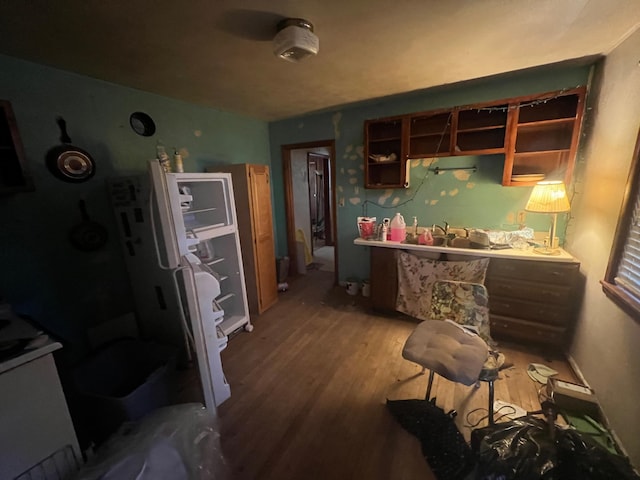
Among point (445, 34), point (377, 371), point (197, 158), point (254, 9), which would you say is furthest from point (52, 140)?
point (377, 371)

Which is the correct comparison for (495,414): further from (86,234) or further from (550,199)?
(86,234)

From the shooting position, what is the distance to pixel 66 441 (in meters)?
1.08

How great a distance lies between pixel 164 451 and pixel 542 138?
11.2ft

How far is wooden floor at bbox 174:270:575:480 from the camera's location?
1393 mm

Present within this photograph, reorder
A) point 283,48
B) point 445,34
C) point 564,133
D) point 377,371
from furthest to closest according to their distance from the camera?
point 564,133 → point 377,371 → point 445,34 → point 283,48

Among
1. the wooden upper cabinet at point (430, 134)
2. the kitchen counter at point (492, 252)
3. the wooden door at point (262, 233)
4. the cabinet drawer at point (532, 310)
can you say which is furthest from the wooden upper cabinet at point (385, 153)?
the cabinet drawer at point (532, 310)

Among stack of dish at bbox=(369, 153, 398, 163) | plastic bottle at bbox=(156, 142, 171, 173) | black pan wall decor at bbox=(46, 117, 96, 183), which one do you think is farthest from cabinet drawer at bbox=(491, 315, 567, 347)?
black pan wall decor at bbox=(46, 117, 96, 183)

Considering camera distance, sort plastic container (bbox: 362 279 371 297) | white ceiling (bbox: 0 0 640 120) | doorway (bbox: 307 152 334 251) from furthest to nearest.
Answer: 1. doorway (bbox: 307 152 334 251)
2. plastic container (bbox: 362 279 371 297)
3. white ceiling (bbox: 0 0 640 120)

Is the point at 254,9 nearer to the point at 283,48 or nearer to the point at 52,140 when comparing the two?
the point at 283,48

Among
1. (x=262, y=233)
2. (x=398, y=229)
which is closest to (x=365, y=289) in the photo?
(x=398, y=229)

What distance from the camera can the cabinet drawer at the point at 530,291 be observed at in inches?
77.5

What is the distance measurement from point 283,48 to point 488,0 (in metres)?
0.99

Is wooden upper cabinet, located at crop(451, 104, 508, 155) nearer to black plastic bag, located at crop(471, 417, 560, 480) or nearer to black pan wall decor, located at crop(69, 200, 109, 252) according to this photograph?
black plastic bag, located at crop(471, 417, 560, 480)

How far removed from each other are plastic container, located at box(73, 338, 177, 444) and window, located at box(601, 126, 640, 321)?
2674 millimetres
